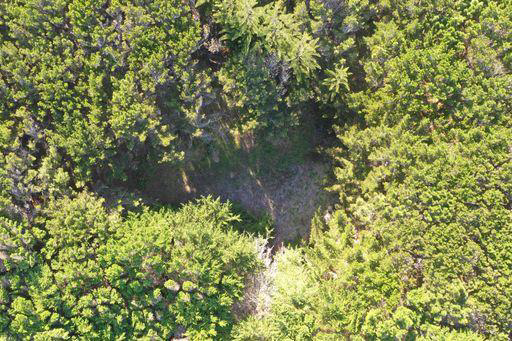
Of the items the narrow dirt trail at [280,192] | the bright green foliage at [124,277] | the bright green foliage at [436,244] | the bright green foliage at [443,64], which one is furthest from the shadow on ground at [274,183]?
the bright green foliage at [443,64]

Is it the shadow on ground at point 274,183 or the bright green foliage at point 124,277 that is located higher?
the shadow on ground at point 274,183

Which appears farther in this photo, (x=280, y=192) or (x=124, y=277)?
(x=280, y=192)

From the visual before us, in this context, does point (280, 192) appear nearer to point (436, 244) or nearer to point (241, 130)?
point (241, 130)

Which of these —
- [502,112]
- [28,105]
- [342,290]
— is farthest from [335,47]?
[28,105]

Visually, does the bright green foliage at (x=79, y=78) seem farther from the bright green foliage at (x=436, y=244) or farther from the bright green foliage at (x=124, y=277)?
the bright green foliage at (x=436, y=244)

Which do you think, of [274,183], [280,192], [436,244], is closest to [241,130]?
[274,183]

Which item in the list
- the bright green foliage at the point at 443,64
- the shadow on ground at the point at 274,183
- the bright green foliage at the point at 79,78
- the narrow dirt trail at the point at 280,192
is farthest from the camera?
the narrow dirt trail at the point at 280,192
